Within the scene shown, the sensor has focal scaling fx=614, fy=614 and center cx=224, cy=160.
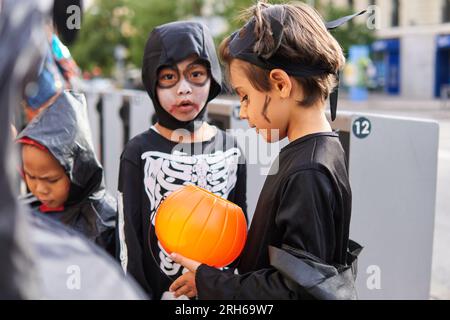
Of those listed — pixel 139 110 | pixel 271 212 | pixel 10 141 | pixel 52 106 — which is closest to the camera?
pixel 10 141

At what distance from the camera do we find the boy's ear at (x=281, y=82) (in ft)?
5.10

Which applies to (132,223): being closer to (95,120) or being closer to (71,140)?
(71,140)

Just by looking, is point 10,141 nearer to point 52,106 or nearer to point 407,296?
point 52,106

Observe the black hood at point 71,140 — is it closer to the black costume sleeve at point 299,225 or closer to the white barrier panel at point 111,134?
the black costume sleeve at point 299,225

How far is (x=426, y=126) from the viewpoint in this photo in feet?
8.36

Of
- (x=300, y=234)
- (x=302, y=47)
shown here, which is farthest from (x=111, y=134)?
(x=300, y=234)

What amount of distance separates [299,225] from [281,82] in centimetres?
38

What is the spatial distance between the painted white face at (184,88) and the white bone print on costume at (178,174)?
0.57 feet

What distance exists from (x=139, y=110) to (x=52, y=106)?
2239 mm

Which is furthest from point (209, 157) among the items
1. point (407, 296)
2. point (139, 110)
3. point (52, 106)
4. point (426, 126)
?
point (139, 110)

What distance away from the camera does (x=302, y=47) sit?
1.55 meters

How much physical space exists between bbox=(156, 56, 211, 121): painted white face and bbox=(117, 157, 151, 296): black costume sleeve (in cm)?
28

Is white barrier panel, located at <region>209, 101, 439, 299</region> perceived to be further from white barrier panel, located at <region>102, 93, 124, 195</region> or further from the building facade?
the building facade

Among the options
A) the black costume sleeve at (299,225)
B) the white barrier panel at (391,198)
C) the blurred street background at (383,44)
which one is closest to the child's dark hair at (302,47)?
the black costume sleeve at (299,225)
